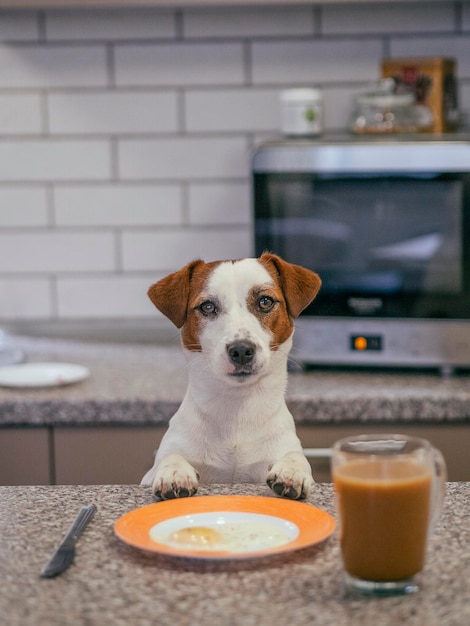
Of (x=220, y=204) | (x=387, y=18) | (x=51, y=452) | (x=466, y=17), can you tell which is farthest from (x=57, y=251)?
(x=466, y=17)

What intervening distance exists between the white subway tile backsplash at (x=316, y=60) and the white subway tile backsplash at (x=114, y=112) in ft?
0.80

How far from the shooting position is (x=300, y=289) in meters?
1.30

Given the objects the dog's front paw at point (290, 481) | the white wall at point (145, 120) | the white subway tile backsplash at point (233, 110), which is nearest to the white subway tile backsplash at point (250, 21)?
the white wall at point (145, 120)

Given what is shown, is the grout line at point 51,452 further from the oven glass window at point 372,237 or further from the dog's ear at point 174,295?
the dog's ear at point 174,295

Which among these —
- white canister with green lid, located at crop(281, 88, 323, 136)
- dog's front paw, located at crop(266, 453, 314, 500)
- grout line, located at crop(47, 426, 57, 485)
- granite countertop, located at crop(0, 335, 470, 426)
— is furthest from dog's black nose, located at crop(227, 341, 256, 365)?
white canister with green lid, located at crop(281, 88, 323, 136)

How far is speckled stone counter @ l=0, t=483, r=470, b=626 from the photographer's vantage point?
0.76m

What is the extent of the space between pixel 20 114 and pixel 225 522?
1720 millimetres

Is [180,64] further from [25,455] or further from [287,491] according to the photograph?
[287,491]

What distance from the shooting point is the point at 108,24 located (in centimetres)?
239

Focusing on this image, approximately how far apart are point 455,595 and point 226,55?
1829 mm

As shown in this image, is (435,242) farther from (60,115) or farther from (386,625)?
(386,625)

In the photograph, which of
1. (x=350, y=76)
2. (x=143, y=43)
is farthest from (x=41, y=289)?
(x=350, y=76)

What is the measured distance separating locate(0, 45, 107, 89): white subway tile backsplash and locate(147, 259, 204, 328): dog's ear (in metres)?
1.26

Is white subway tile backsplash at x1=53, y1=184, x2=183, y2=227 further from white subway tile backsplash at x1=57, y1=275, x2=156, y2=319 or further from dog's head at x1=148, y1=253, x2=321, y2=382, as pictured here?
dog's head at x1=148, y1=253, x2=321, y2=382
